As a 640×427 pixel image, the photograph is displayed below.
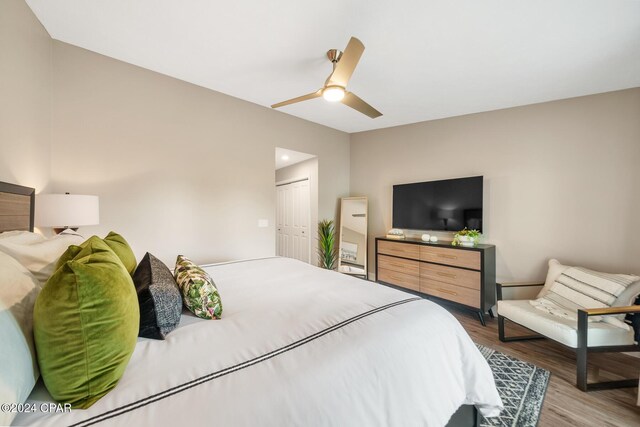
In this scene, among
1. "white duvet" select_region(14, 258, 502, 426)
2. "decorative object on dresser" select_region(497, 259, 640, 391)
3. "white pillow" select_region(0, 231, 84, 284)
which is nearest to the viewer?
"white duvet" select_region(14, 258, 502, 426)

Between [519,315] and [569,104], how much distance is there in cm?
237

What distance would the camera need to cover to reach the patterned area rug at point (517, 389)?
160 centimetres

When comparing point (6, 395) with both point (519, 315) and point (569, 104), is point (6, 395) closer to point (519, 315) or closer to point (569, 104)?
point (519, 315)

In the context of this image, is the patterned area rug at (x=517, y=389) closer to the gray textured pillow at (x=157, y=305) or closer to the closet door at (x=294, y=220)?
the gray textured pillow at (x=157, y=305)

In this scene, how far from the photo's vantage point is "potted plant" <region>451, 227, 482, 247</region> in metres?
3.17

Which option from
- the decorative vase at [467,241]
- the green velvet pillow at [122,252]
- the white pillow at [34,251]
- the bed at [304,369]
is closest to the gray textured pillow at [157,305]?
the bed at [304,369]

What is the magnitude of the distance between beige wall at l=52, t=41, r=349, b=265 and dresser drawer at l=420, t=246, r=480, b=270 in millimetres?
2127

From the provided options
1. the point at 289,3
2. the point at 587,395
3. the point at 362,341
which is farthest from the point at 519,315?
the point at 289,3

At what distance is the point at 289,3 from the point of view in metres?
1.63

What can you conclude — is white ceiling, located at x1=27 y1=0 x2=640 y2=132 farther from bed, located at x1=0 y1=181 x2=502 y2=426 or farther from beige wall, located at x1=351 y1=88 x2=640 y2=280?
bed, located at x1=0 y1=181 x2=502 y2=426

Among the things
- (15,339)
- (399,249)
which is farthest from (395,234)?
(15,339)

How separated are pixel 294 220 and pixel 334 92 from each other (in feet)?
10.9

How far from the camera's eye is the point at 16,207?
148 centimetres

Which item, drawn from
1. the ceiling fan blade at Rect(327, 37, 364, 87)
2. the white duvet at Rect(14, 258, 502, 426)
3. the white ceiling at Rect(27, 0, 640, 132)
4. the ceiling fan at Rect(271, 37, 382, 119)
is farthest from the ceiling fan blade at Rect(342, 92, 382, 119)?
the white duvet at Rect(14, 258, 502, 426)
